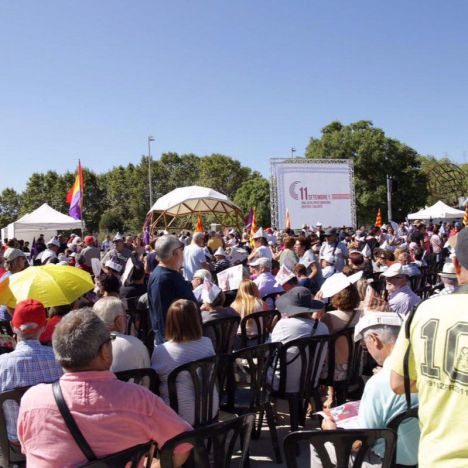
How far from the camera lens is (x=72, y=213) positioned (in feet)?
56.0

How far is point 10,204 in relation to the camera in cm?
5862

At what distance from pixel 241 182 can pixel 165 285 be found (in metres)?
54.8

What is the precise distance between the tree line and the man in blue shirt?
3959cm

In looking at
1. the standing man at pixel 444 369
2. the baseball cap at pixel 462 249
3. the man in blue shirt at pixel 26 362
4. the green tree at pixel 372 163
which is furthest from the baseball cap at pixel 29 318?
the green tree at pixel 372 163

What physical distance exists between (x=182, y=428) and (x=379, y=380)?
3.23 ft

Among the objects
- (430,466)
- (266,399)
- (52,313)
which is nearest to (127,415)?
(430,466)

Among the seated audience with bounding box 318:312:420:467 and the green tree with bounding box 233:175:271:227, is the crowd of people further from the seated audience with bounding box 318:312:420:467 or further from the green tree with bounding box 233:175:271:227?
the green tree with bounding box 233:175:271:227

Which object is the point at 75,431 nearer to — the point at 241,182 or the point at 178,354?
the point at 178,354

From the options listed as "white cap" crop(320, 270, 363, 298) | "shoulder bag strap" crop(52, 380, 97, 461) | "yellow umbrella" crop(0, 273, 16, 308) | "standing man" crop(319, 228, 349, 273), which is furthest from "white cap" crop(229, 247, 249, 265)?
"shoulder bag strap" crop(52, 380, 97, 461)

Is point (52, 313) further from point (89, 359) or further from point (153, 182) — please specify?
point (153, 182)

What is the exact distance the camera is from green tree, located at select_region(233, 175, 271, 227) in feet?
167

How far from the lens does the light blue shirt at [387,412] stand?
2459 millimetres

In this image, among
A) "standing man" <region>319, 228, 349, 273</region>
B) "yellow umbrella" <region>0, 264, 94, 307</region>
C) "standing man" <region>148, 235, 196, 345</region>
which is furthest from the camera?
"standing man" <region>319, 228, 349, 273</region>

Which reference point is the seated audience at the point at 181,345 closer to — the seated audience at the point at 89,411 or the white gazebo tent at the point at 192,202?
the seated audience at the point at 89,411
